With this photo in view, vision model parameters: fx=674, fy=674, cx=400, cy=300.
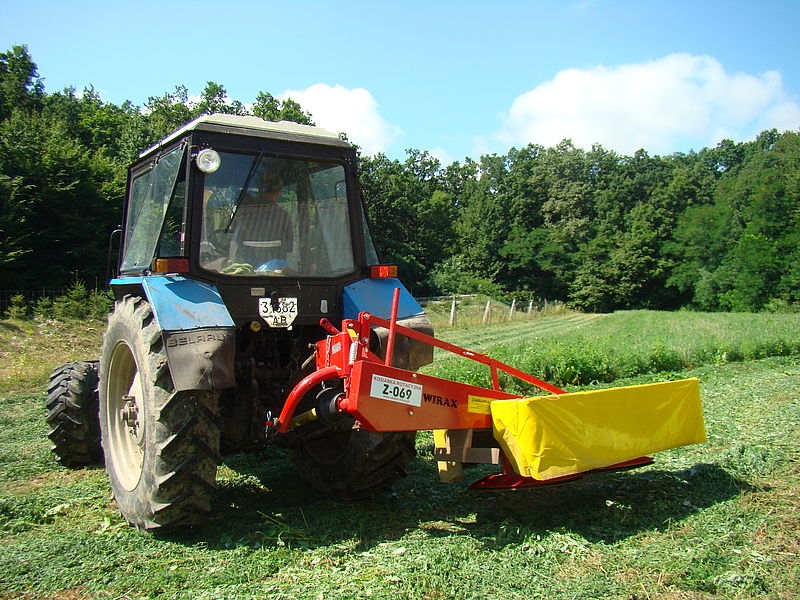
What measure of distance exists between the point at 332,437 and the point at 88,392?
84.8 inches

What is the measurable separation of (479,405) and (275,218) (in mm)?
1869

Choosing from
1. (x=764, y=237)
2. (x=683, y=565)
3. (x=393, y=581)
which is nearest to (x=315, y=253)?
(x=393, y=581)

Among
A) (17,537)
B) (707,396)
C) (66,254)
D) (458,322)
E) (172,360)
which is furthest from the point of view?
(458,322)

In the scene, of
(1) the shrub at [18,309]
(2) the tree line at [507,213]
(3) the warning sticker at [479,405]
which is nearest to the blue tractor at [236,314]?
(3) the warning sticker at [479,405]

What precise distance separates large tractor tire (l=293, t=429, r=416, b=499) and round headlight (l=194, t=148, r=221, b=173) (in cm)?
193

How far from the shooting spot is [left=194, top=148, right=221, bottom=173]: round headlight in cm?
414

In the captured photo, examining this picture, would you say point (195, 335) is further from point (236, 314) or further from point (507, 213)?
point (507, 213)

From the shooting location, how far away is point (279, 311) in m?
4.41

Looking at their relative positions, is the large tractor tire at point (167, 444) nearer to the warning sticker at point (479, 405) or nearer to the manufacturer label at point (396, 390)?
the manufacturer label at point (396, 390)

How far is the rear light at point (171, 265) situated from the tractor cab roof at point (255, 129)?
2.80ft

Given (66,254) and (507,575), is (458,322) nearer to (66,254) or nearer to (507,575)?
(66,254)

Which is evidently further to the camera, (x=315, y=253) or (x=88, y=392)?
→ (x=88, y=392)

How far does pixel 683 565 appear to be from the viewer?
325 centimetres

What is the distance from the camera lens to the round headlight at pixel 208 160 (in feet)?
13.6
